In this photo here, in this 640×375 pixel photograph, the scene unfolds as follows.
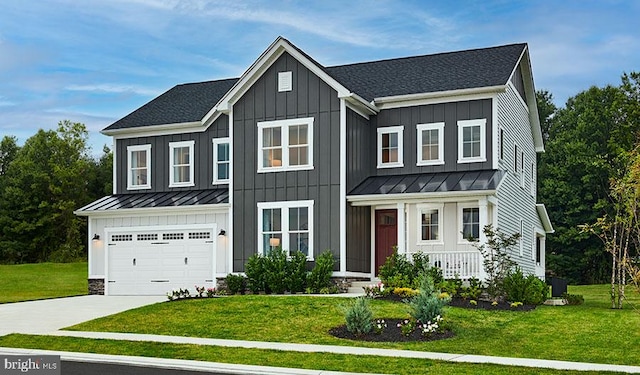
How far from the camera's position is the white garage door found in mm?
28500

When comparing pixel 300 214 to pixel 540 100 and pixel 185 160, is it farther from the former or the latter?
pixel 540 100

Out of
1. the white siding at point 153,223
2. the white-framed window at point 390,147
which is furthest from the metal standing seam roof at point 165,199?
the white-framed window at point 390,147

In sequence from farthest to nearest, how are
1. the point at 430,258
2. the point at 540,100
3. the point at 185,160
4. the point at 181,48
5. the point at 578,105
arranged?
the point at 540,100 → the point at 578,105 → the point at 185,160 → the point at 181,48 → the point at 430,258

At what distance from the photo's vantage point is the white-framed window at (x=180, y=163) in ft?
102

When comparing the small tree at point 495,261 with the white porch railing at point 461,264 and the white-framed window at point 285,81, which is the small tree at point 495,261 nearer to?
the white porch railing at point 461,264

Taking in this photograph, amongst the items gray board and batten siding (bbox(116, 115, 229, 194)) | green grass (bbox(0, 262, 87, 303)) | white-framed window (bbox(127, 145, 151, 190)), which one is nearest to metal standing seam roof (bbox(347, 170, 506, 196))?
gray board and batten siding (bbox(116, 115, 229, 194))

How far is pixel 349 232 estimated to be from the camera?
2614cm

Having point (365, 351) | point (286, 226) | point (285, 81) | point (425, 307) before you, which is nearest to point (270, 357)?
point (365, 351)

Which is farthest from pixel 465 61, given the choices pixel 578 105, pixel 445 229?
pixel 578 105

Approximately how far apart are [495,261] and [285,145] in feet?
24.7

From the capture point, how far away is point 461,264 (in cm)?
2477

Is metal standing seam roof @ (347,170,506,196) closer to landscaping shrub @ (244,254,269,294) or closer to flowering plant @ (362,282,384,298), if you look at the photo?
landscaping shrub @ (244,254,269,294)

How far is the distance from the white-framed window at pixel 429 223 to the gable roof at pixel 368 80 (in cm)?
374

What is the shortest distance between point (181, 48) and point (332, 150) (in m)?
6.89
